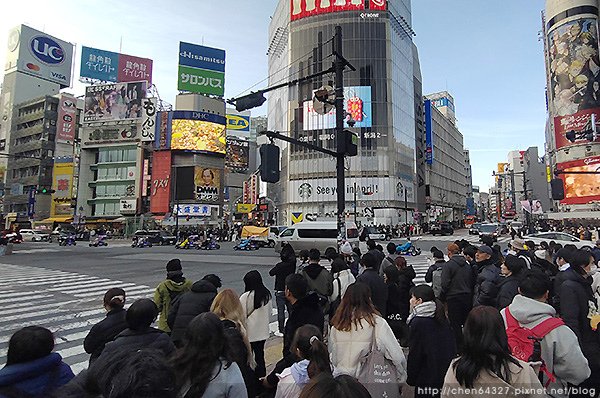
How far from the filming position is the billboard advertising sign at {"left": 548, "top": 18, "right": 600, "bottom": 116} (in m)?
55.8

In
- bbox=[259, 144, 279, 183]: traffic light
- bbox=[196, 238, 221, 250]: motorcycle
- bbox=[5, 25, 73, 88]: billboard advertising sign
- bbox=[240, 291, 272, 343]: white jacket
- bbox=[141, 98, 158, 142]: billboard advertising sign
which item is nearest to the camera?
bbox=[240, 291, 272, 343]: white jacket

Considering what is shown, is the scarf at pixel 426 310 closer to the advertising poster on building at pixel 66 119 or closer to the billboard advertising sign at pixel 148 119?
the billboard advertising sign at pixel 148 119

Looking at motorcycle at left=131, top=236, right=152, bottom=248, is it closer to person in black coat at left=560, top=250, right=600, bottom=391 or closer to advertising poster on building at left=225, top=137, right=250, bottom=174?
person in black coat at left=560, top=250, right=600, bottom=391

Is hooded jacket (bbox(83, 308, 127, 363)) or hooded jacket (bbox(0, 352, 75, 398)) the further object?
hooded jacket (bbox(83, 308, 127, 363))

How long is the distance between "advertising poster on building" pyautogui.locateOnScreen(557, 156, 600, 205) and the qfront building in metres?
24.2

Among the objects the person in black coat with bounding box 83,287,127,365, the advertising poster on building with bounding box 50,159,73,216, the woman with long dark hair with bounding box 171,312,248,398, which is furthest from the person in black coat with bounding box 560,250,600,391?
the advertising poster on building with bounding box 50,159,73,216

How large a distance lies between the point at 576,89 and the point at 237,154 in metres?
76.0

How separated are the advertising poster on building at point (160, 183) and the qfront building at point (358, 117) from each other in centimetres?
2181

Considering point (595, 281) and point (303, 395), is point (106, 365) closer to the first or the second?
point (303, 395)

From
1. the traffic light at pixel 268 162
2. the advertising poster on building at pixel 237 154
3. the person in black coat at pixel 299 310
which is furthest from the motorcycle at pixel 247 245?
the advertising poster on building at pixel 237 154

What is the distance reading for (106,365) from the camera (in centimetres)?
185

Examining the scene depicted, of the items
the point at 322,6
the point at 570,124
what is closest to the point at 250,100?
the point at 322,6

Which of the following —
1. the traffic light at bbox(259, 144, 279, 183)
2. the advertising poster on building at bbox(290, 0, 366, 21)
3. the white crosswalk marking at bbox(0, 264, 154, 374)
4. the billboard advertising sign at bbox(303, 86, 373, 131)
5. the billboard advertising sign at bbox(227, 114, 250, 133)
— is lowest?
the white crosswalk marking at bbox(0, 264, 154, 374)

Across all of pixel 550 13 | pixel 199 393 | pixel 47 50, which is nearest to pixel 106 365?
pixel 199 393
